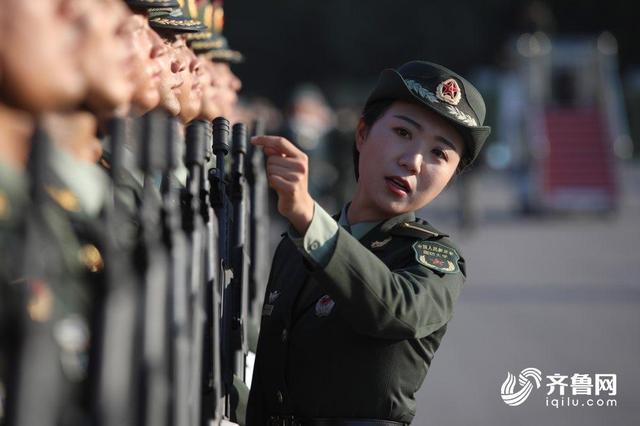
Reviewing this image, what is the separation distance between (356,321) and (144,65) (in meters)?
0.76

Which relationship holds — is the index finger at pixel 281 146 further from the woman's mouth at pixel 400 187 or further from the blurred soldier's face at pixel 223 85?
the blurred soldier's face at pixel 223 85

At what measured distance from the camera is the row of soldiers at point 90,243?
55.4 inches

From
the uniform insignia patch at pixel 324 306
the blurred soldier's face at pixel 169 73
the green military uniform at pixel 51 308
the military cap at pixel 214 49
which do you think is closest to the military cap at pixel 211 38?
the military cap at pixel 214 49

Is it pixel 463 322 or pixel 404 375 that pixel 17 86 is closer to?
pixel 404 375

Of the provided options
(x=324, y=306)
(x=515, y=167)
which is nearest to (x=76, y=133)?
(x=324, y=306)

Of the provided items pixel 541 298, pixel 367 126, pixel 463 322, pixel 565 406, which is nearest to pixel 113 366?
pixel 367 126

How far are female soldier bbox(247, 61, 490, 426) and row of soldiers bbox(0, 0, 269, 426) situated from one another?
1.42 ft

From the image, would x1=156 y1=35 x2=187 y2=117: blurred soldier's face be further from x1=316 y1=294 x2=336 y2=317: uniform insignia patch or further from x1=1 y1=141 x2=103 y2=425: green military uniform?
x1=1 y1=141 x2=103 y2=425: green military uniform

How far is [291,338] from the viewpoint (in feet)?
8.13

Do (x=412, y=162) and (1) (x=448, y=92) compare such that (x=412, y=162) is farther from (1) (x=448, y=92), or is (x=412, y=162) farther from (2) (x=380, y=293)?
(2) (x=380, y=293)

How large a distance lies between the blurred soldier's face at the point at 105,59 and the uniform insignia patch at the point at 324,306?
2.81 ft

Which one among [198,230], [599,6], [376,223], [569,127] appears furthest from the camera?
[599,6]

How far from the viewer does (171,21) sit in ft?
8.42

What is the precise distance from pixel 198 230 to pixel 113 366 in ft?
1.26
